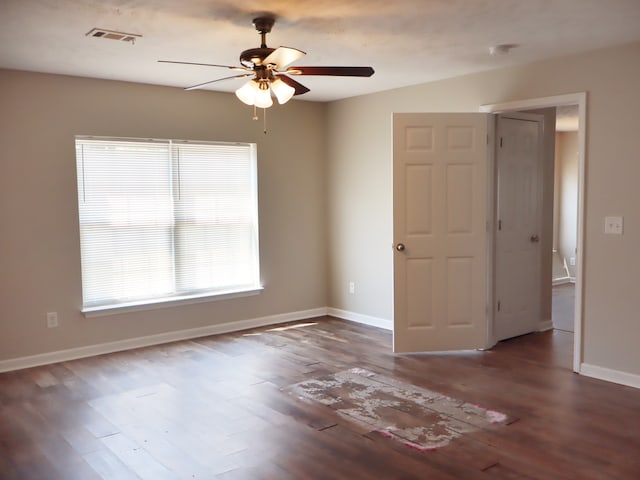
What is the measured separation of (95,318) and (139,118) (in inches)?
72.5

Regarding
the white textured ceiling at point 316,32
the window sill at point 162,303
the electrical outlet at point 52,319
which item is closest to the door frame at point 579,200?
the white textured ceiling at point 316,32

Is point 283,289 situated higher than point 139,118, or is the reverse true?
point 139,118

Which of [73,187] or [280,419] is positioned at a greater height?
[73,187]

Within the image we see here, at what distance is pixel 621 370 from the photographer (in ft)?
13.6

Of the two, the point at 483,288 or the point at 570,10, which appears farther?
the point at 483,288

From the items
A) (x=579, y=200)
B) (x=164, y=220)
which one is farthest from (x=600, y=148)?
(x=164, y=220)

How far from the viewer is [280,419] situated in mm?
3557

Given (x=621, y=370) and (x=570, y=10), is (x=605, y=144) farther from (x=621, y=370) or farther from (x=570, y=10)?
(x=621, y=370)

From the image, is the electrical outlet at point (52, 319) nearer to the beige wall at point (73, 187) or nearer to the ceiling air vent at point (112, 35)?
the beige wall at point (73, 187)

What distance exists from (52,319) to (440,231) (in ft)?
11.1

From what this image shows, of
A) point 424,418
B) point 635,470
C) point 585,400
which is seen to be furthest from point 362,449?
point 585,400

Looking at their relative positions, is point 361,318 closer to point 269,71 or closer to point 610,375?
point 610,375

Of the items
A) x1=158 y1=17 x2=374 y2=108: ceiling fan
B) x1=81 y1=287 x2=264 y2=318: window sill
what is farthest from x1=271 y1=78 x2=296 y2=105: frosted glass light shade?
x1=81 y1=287 x2=264 y2=318: window sill

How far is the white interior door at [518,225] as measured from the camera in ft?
17.0
